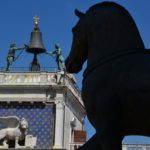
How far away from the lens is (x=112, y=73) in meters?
3.81

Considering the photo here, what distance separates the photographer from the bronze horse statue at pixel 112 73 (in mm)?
3688

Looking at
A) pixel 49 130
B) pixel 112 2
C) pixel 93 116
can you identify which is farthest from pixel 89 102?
pixel 49 130

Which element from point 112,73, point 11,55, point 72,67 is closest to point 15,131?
point 11,55

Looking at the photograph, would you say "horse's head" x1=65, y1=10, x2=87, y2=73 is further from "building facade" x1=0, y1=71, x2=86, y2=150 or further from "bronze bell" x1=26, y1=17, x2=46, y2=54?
"bronze bell" x1=26, y1=17, x2=46, y2=54

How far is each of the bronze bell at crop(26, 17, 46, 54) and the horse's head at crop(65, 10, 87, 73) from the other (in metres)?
31.1

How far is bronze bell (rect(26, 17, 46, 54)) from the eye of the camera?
35.3 meters

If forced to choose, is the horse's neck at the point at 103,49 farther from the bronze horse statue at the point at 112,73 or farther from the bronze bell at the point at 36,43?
the bronze bell at the point at 36,43

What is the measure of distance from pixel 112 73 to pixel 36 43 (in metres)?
31.9

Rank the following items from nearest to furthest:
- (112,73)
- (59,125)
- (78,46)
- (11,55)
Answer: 1. (112,73)
2. (78,46)
3. (59,125)
4. (11,55)

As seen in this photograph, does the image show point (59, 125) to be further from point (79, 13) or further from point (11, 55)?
point (79, 13)

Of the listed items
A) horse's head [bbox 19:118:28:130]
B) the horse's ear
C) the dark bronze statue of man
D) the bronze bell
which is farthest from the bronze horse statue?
the dark bronze statue of man

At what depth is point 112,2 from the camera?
4.15 m

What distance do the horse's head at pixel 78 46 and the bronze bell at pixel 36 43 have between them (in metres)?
31.1

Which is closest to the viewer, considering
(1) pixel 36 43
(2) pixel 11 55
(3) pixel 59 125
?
(3) pixel 59 125
